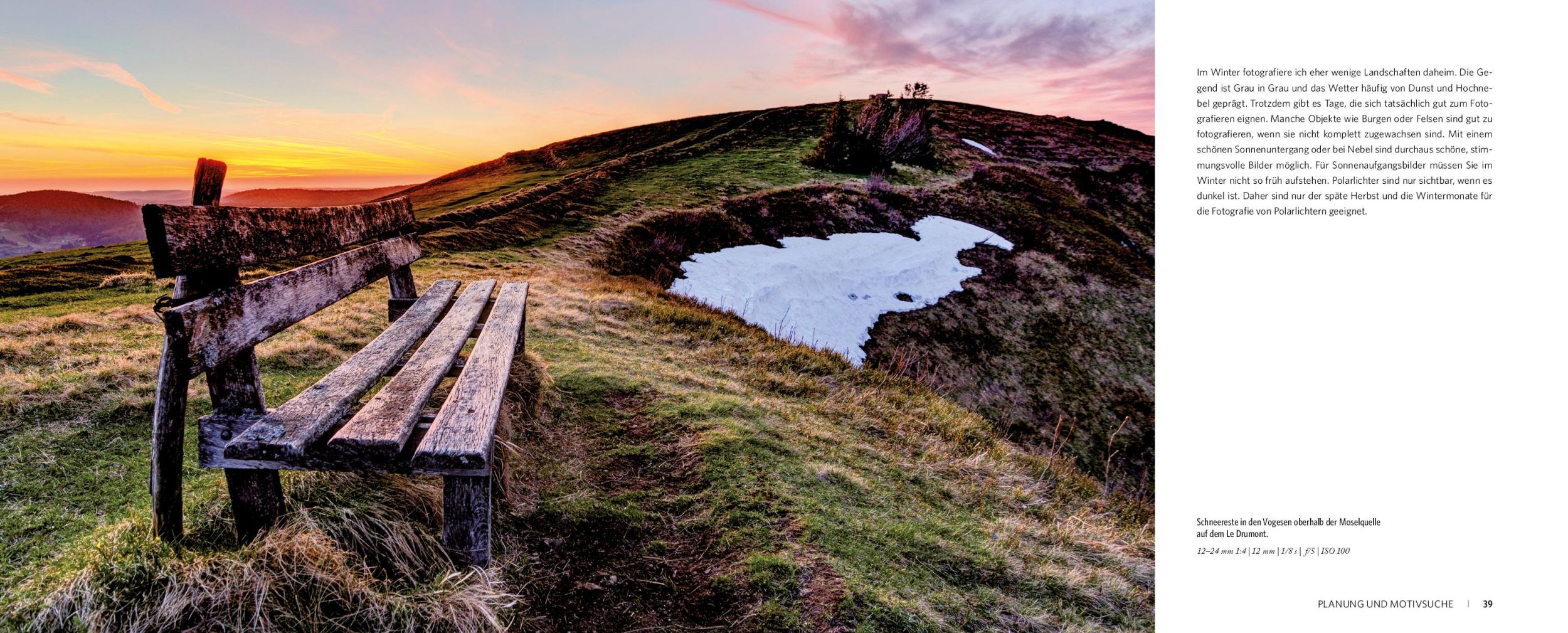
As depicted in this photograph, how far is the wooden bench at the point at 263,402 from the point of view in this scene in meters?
2.27

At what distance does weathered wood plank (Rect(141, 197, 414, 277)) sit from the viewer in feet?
6.98

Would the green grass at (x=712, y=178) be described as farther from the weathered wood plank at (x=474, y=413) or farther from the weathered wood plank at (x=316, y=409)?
the weathered wood plank at (x=316, y=409)

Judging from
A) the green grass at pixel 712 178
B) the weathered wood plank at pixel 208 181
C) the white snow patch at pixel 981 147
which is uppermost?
the white snow patch at pixel 981 147

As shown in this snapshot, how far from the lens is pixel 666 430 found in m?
5.04

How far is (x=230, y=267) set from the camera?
8.35ft

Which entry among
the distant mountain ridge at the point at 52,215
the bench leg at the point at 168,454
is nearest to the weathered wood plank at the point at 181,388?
the bench leg at the point at 168,454

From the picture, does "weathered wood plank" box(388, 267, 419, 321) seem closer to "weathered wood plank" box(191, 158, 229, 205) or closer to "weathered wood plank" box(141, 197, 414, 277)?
"weathered wood plank" box(141, 197, 414, 277)

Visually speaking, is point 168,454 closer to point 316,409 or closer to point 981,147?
point 316,409

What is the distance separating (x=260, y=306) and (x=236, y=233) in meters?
0.31

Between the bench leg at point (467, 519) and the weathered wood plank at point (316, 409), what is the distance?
0.51 metres

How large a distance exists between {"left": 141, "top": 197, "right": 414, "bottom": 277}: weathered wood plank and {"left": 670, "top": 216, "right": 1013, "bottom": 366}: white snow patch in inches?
288

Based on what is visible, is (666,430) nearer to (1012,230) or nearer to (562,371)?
(562,371)
